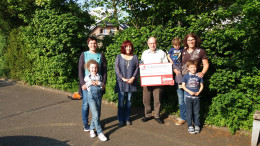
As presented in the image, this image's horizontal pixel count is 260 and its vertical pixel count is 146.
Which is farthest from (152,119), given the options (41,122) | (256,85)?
(41,122)

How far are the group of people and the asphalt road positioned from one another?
215 millimetres

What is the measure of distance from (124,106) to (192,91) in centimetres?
155

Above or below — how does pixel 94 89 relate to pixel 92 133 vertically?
above

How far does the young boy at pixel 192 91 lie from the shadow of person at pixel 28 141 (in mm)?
2461

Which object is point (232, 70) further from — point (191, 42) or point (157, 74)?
point (157, 74)

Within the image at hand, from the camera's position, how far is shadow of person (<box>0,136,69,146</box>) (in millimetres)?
3702


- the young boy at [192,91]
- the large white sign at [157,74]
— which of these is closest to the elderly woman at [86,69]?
the large white sign at [157,74]

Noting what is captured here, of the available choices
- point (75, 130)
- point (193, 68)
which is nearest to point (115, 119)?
point (75, 130)

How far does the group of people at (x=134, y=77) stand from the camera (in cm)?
383

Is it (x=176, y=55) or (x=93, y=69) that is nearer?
(x=93, y=69)

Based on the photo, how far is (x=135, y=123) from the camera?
462cm

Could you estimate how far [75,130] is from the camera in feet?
13.9

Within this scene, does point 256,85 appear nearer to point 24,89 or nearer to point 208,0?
point 208,0

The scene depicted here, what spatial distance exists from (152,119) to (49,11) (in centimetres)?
521
